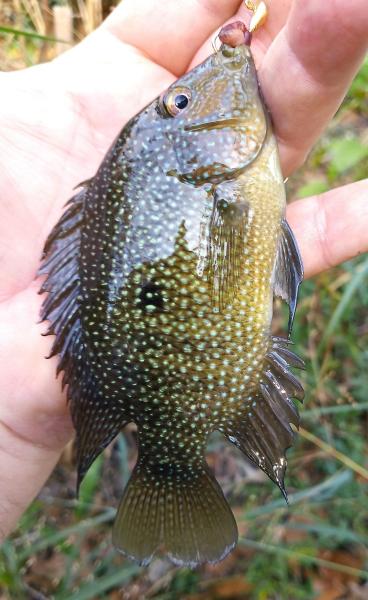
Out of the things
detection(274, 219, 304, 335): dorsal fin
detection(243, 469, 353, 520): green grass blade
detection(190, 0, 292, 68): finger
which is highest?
detection(190, 0, 292, 68): finger

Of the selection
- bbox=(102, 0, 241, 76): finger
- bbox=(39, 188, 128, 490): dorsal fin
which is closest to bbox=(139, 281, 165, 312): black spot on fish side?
bbox=(39, 188, 128, 490): dorsal fin

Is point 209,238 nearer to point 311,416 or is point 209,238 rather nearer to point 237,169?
point 237,169

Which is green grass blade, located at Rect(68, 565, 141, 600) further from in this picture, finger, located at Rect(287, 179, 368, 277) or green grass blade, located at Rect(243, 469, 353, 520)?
finger, located at Rect(287, 179, 368, 277)

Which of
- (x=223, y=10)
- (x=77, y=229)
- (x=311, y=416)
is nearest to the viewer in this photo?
(x=77, y=229)

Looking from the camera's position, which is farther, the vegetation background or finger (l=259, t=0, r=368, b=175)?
the vegetation background

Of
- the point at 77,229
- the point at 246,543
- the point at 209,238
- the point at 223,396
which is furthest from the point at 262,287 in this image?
the point at 246,543

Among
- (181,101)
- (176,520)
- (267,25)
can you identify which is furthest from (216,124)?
(176,520)

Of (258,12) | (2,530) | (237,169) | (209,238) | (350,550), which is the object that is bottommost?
(350,550)

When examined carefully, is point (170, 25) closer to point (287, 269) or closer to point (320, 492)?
point (287, 269)
